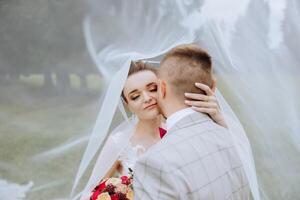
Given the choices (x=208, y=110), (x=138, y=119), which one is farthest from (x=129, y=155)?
(x=208, y=110)

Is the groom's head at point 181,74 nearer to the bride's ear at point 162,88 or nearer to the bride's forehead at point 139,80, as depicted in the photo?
the bride's ear at point 162,88

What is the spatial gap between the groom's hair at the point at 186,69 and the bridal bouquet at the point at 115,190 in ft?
2.27

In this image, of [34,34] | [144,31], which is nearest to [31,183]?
[34,34]

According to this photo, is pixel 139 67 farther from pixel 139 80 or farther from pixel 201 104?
pixel 201 104

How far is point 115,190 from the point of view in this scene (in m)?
2.19

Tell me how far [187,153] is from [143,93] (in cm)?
94

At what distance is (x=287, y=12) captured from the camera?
2.98 m

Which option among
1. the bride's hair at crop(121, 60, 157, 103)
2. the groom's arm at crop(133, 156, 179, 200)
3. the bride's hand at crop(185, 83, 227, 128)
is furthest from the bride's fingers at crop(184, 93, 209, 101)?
the bride's hair at crop(121, 60, 157, 103)

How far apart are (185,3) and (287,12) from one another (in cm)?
74

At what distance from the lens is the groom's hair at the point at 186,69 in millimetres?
1775

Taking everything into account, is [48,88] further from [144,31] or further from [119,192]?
[119,192]

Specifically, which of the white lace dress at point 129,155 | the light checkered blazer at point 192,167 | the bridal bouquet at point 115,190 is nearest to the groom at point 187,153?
the light checkered blazer at point 192,167

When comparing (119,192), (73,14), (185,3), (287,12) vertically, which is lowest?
(119,192)

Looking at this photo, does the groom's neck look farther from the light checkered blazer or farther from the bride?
the bride
